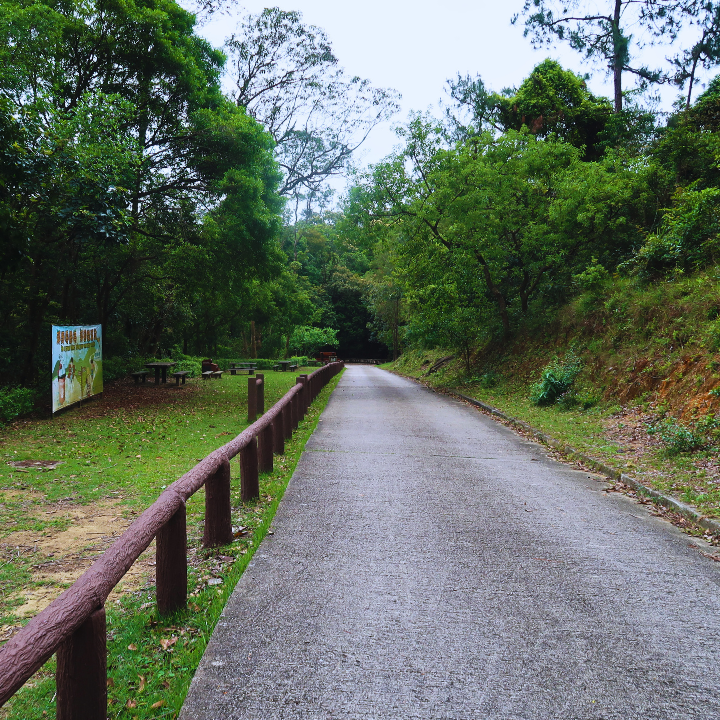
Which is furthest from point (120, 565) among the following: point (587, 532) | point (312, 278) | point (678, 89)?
point (312, 278)

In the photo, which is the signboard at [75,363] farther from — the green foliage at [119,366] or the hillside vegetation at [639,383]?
the hillside vegetation at [639,383]

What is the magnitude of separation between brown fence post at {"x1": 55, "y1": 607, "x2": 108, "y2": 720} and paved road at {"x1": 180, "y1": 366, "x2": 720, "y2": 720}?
50 cm

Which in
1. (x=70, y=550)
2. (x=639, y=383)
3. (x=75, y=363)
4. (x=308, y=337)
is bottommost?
(x=70, y=550)

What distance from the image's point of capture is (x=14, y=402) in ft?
37.2

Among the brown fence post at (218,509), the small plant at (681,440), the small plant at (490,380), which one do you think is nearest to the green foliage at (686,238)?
the small plant at (681,440)

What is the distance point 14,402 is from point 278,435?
22.6 feet

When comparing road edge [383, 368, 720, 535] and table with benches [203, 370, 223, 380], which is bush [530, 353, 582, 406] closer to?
road edge [383, 368, 720, 535]

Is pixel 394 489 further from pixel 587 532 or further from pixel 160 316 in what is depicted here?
pixel 160 316

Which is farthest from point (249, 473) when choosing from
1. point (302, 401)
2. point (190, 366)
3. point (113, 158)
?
point (190, 366)

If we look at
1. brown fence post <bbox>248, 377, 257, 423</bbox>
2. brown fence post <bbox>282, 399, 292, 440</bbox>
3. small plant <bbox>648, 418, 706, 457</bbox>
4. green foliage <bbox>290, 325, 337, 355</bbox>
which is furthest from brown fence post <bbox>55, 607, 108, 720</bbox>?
green foliage <bbox>290, 325, 337, 355</bbox>

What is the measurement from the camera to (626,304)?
13.1 metres

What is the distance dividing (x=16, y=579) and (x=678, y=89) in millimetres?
24133

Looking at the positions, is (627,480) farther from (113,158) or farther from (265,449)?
(113,158)

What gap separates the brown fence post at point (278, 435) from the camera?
7.92 m
